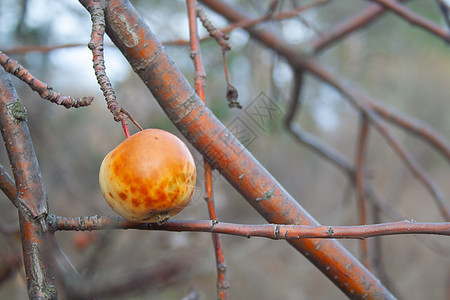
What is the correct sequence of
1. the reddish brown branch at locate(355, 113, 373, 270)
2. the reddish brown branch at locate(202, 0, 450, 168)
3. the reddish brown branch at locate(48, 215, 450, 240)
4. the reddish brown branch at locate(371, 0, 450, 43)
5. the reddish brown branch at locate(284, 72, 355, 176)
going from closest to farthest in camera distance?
the reddish brown branch at locate(48, 215, 450, 240) → the reddish brown branch at locate(371, 0, 450, 43) → the reddish brown branch at locate(355, 113, 373, 270) → the reddish brown branch at locate(202, 0, 450, 168) → the reddish brown branch at locate(284, 72, 355, 176)

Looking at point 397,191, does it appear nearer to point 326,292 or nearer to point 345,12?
point 326,292

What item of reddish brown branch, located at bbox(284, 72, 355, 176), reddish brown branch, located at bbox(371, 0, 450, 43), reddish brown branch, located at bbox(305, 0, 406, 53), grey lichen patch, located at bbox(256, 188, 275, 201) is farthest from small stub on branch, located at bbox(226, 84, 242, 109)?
reddish brown branch, located at bbox(305, 0, 406, 53)

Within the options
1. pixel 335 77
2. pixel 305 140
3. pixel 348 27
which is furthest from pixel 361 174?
pixel 348 27

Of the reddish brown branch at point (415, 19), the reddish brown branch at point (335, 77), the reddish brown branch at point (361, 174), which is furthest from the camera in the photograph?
the reddish brown branch at point (335, 77)

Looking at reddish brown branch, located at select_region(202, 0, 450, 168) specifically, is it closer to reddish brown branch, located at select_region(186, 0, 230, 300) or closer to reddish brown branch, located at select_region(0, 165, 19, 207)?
reddish brown branch, located at select_region(186, 0, 230, 300)

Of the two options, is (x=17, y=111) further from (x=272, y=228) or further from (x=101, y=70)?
(x=272, y=228)

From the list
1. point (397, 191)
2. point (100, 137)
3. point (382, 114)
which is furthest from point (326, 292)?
point (382, 114)

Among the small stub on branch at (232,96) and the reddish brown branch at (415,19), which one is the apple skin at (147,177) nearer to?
the small stub on branch at (232,96)

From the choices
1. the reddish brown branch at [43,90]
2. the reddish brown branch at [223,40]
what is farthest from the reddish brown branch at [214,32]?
the reddish brown branch at [43,90]
